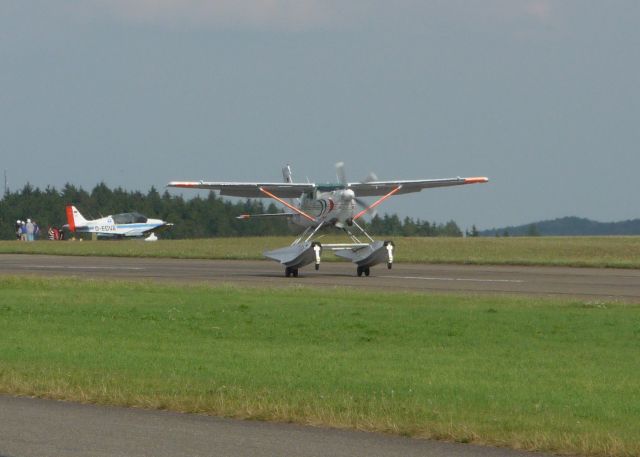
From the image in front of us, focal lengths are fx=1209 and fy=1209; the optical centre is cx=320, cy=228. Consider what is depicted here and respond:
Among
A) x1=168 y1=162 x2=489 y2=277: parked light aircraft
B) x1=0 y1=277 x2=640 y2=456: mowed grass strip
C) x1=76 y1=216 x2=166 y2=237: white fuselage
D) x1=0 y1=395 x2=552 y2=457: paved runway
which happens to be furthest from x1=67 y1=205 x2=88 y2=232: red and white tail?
x1=0 y1=395 x2=552 y2=457: paved runway

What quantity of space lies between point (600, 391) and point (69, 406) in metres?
5.32

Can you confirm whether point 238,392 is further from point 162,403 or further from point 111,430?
point 111,430

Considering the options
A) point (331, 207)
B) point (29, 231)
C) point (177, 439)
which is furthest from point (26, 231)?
point (177, 439)

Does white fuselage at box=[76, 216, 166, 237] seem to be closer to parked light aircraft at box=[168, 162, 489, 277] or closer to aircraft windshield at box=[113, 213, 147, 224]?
aircraft windshield at box=[113, 213, 147, 224]

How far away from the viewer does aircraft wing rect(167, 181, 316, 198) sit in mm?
41188

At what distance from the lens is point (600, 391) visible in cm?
1233

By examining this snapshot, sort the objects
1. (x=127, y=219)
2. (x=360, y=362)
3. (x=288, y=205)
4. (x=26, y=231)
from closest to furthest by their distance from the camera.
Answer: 1. (x=360, y=362)
2. (x=288, y=205)
3. (x=26, y=231)
4. (x=127, y=219)

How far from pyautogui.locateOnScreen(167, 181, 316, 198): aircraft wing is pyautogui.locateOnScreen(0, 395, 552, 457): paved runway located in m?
29.8

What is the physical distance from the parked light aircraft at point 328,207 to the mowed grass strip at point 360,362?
12086mm

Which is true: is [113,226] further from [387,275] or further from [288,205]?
[387,275]

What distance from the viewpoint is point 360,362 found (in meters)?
14.8

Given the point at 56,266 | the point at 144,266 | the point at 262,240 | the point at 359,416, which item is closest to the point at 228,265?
the point at 144,266

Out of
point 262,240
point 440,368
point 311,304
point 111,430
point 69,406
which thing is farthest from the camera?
point 262,240

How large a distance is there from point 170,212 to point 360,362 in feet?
442
